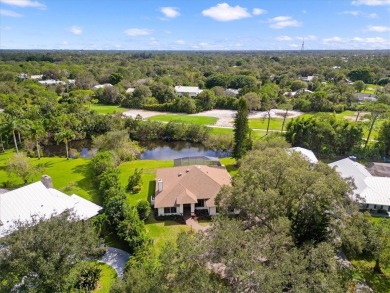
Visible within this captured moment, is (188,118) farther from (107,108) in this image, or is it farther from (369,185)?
(369,185)

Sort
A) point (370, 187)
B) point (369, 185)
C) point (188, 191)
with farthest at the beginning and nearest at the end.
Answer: point (369, 185) → point (370, 187) → point (188, 191)

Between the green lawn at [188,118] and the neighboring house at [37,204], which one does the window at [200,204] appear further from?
the green lawn at [188,118]

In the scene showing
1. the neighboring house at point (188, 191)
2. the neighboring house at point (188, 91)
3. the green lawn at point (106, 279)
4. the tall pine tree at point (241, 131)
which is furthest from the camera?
the neighboring house at point (188, 91)

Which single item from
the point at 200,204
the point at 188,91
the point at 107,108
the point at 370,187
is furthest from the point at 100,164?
the point at 188,91

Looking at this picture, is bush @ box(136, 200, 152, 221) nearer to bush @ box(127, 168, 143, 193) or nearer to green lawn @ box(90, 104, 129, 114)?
bush @ box(127, 168, 143, 193)

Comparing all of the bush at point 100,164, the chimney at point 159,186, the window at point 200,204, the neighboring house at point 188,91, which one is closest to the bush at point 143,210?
the chimney at point 159,186
